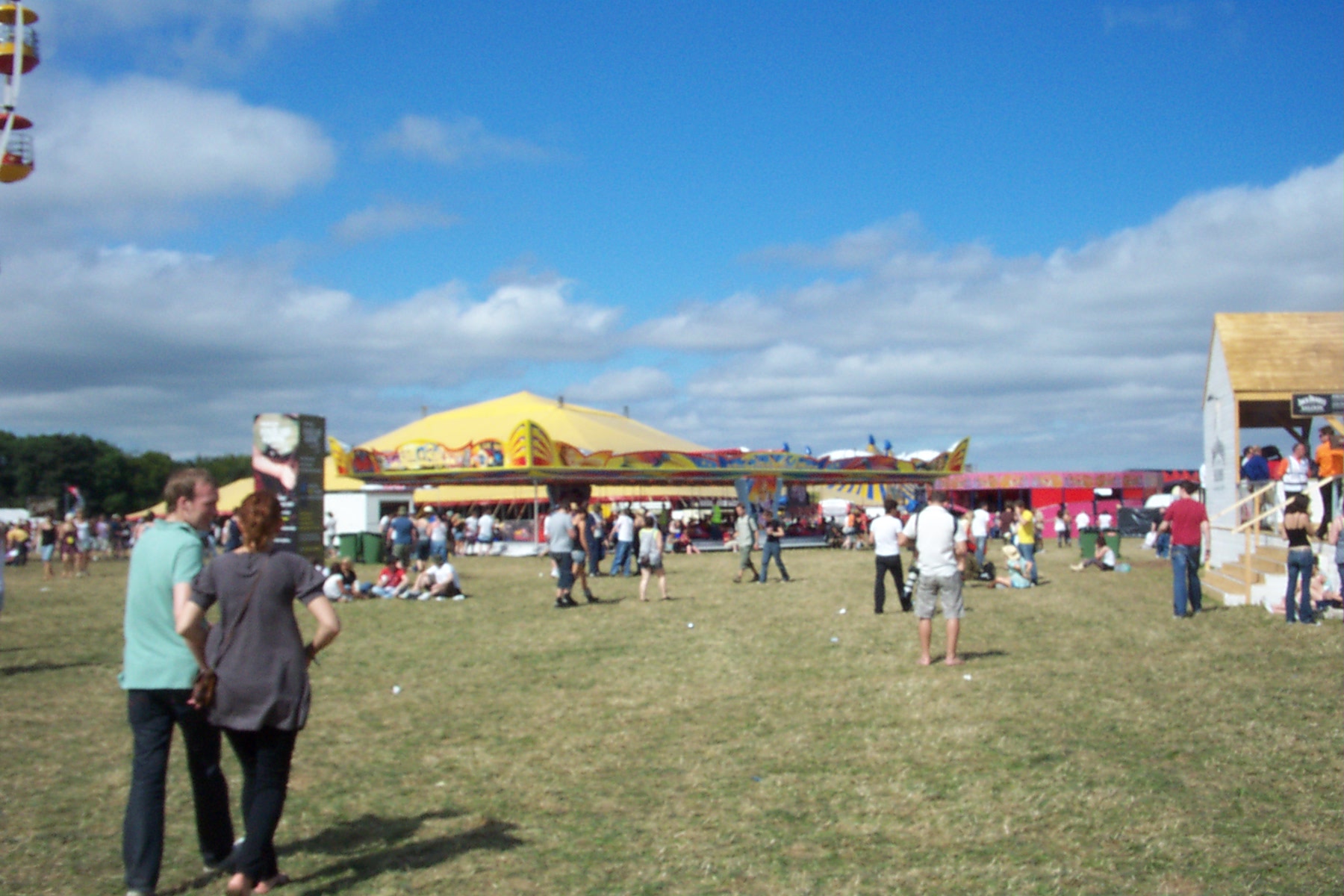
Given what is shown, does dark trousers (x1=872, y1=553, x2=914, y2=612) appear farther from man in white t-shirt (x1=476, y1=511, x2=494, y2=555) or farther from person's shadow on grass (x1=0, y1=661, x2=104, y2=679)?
man in white t-shirt (x1=476, y1=511, x2=494, y2=555)

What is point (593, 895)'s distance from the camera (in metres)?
4.77

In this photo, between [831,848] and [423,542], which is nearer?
[831,848]

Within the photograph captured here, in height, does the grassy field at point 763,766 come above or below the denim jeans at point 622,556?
below

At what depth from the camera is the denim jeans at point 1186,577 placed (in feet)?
46.4

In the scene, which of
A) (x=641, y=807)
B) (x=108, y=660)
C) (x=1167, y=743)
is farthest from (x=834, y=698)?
(x=108, y=660)

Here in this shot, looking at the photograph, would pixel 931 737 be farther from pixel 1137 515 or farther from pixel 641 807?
pixel 1137 515

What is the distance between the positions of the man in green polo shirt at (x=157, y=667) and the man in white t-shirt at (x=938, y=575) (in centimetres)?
716

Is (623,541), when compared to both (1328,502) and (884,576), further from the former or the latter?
(1328,502)

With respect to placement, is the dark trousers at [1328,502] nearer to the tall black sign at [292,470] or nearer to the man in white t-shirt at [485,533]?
the tall black sign at [292,470]

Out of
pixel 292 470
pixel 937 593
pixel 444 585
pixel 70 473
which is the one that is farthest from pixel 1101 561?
pixel 70 473

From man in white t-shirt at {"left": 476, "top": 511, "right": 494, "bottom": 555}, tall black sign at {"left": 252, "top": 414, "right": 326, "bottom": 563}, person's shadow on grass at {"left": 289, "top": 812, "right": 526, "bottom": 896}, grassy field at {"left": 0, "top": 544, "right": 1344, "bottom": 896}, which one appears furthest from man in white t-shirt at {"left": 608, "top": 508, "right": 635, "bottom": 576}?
person's shadow on grass at {"left": 289, "top": 812, "right": 526, "bottom": 896}

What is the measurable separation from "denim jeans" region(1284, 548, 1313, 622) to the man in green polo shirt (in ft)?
40.7

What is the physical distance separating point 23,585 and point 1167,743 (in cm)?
2566

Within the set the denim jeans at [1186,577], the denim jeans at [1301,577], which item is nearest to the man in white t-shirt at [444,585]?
the denim jeans at [1186,577]
